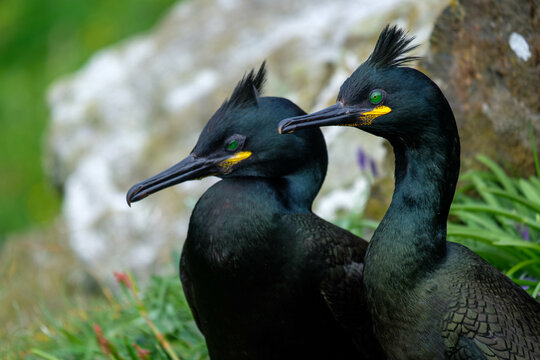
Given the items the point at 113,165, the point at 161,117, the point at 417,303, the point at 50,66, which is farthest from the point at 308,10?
the point at 50,66

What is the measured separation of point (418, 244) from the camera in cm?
280

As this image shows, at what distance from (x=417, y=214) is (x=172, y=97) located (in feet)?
13.1

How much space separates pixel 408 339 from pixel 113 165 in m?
4.12

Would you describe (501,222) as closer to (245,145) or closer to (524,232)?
(524,232)

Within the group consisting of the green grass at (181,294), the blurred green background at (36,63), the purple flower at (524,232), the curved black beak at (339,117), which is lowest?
the purple flower at (524,232)

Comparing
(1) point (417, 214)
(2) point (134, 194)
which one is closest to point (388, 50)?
A: (1) point (417, 214)

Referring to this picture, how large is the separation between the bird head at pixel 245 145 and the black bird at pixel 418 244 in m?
0.49

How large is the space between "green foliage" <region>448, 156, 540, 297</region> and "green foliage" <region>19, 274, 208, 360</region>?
4.85 feet

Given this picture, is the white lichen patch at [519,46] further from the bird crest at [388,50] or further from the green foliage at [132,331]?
the green foliage at [132,331]

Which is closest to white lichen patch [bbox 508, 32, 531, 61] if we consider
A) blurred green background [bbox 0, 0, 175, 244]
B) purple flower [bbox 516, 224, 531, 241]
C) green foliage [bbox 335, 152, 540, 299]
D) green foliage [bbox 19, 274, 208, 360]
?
green foliage [bbox 335, 152, 540, 299]

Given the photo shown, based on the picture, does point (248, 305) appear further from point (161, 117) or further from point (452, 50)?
point (161, 117)

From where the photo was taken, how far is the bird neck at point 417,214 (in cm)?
279

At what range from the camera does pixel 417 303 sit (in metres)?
2.75

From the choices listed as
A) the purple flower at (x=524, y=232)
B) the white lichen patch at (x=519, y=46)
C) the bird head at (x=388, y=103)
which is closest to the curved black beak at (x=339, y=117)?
the bird head at (x=388, y=103)
